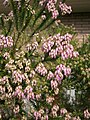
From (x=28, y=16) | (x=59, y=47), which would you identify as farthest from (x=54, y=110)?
(x=28, y=16)

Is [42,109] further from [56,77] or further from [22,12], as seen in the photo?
[22,12]

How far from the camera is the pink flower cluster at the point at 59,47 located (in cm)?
541

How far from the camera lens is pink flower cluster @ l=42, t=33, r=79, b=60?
17.7 ft

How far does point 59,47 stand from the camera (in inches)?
215

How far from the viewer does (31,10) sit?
20.5 ft

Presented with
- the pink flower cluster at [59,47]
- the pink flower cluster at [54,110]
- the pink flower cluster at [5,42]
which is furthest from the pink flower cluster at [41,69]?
the pink flower cluster at [54,110]

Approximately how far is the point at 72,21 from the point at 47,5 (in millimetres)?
5018

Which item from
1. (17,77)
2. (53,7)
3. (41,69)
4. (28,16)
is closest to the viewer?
(17,77)

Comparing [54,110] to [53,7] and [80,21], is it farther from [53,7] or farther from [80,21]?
[80,21]

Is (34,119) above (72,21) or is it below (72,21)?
below

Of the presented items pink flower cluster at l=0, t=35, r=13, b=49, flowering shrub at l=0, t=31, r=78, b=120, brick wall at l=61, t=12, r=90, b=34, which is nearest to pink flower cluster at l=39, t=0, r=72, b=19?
flowering shrub at l=0, t=31, r=78, b=120

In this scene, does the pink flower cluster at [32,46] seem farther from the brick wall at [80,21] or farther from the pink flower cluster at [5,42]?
the brick wall at [80,21]

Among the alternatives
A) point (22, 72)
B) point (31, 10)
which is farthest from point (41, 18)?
point (22, 72)

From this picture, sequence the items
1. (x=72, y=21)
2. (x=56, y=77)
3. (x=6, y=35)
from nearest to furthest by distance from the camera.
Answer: (x=56, y=77), (x=6, y=35), (x=72, y=21)
